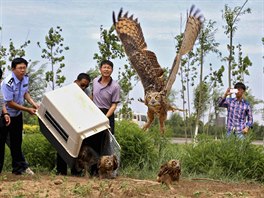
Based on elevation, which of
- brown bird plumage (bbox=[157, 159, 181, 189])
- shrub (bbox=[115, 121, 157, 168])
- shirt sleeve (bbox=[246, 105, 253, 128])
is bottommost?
brown bird plumage (bbox=[157, 159, 181, 189])

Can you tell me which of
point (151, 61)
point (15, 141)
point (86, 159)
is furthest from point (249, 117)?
point (15, 141)

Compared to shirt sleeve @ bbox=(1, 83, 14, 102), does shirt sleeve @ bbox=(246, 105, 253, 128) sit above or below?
below

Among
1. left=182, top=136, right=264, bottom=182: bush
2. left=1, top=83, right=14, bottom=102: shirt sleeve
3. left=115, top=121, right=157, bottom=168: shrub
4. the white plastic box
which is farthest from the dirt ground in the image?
left=115, top=121, right=157, bottom=168: shrub

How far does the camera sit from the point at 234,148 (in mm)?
8852

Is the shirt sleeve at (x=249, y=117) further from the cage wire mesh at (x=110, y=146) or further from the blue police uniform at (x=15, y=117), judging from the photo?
the blue police uniform at (x=15, y=117)

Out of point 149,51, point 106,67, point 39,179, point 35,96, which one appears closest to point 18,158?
point 39,179

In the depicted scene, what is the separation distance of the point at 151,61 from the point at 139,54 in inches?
8.5

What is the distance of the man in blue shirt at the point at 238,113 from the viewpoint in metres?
9.00

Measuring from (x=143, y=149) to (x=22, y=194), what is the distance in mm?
3164

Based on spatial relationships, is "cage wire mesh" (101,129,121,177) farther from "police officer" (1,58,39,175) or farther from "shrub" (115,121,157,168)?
"shrub" (115,121,157,168)

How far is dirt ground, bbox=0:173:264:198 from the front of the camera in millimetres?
6207

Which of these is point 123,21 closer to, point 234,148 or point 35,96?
point 234,148

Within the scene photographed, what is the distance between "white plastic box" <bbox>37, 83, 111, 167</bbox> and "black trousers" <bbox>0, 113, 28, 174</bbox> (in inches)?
12.8

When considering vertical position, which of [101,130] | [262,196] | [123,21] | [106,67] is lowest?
[262,196]
